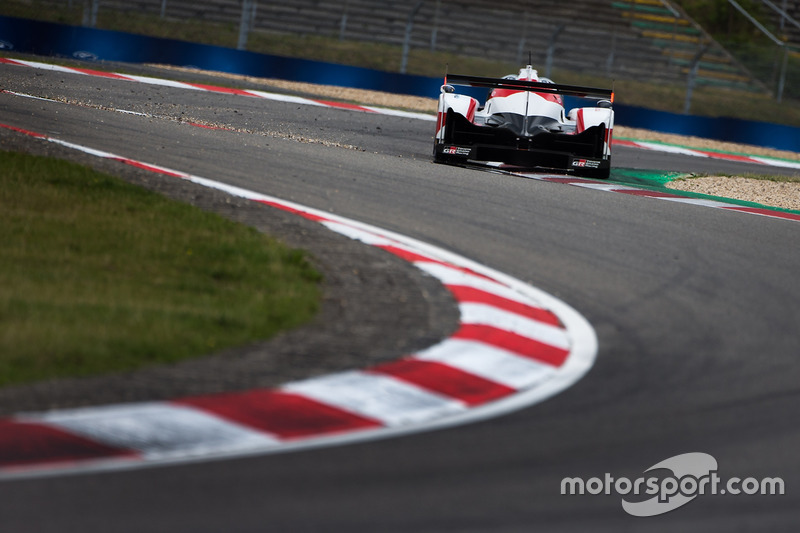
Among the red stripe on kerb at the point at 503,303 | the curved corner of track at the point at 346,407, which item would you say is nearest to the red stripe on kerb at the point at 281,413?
the curved corner of track at the point at 346,407

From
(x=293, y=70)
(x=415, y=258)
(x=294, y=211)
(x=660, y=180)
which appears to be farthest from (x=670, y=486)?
(x=293, y=70)

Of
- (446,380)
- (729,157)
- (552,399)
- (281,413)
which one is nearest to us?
(281,413)

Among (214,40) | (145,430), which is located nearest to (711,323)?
(145,430)

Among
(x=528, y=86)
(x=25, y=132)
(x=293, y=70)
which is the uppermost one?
(x=293, y=70)

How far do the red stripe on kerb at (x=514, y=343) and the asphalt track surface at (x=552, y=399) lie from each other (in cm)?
22

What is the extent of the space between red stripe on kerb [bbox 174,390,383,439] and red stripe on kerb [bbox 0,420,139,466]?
49cm

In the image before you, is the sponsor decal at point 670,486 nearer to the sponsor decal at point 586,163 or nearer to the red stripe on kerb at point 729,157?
the sponsor decal at point 586,163

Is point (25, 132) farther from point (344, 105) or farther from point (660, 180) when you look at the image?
point (344, 105)

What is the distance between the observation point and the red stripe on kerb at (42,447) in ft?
10.2

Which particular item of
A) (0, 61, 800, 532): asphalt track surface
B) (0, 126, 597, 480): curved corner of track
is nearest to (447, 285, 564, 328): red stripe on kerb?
(0, 126, 597, 480): curved corner of track

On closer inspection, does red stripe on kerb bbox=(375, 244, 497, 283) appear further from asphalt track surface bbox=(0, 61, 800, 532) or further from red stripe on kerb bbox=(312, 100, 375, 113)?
red stripe on kerb bbox=(312, 100, 375, 113)

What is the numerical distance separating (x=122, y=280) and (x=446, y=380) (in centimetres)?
191

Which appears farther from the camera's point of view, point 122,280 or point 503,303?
point 503,303

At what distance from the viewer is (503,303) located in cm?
568
